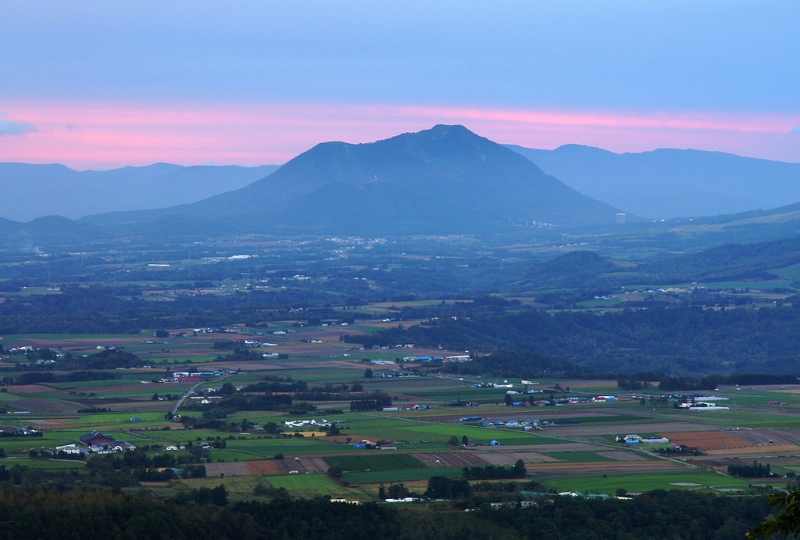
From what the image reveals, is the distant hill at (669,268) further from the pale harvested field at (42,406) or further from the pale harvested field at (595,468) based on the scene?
the pale harvested field at (595,468)

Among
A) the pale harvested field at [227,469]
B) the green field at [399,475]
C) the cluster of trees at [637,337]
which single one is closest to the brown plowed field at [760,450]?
the green field at [399,475]

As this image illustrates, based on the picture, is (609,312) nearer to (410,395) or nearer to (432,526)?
(410,395)

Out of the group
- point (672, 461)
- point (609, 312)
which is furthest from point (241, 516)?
point (609, 312)

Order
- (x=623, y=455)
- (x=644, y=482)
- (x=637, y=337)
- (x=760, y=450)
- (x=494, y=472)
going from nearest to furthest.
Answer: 1. (x=644, y=482)
2. (x=494, y=472)
3. (x=623, y=455)
4. (x=760, y=450)
5. (x=637, y=337)

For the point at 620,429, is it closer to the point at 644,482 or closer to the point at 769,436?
the point at 769,436

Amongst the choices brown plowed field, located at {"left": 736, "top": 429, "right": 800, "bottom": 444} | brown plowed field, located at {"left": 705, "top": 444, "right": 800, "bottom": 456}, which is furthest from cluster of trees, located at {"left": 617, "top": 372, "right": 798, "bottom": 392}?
brown plowed field, located at {"left": 705, "top": 444, "right": 800, "bottom": 456}

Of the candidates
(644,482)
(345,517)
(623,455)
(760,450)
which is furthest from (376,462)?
(760,450)
